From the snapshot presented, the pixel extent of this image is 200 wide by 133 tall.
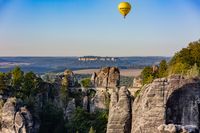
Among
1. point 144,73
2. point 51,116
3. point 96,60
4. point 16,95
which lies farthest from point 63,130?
point 96,60

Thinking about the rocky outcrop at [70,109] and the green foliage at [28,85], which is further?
the green foliage at [28,85]

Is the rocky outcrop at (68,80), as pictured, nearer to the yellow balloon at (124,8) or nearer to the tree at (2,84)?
the tree at (2,84)

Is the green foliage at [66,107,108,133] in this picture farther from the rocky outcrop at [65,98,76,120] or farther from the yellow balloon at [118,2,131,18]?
the yellow balloon at [118,2,131,18]

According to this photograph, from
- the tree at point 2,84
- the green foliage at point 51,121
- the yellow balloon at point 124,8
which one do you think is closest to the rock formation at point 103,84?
the green foliage at point 51,121

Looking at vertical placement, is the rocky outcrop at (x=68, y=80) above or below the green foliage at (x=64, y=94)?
above

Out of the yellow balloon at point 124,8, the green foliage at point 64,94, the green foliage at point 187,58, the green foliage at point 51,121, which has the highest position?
the yellow balloon at point 124,8

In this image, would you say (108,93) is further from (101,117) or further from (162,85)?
(162,85)
